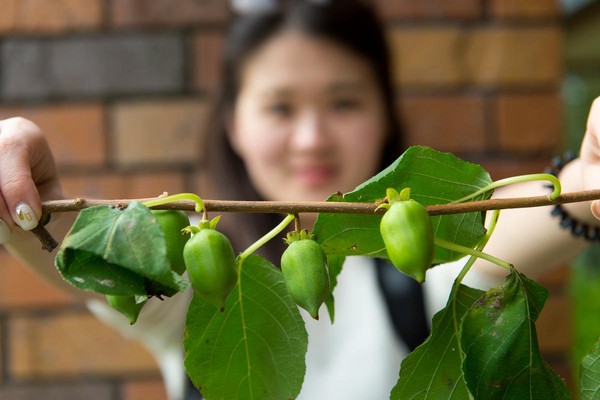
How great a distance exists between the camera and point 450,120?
111 centimetres

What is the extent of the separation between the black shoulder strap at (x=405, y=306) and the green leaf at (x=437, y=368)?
63cm

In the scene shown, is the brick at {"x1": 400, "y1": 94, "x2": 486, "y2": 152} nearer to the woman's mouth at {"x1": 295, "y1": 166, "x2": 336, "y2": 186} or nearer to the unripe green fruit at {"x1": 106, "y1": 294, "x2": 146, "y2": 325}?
the woman's mouth at {"x1": 295, "y1": 166, "x2": 336, "y2": 186}

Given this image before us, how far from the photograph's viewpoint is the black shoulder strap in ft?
3.35

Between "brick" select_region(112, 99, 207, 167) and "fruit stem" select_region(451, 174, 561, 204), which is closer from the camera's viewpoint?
"fruit stem" select_region(451, 174, 561, 204)

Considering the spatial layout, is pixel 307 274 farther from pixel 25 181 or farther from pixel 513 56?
pixel 513 56

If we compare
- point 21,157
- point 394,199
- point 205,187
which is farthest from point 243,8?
point 394,199

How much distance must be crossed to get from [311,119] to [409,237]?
0.74m

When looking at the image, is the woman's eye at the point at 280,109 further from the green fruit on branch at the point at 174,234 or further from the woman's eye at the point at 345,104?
the green fruit on branch at the point at 174,234

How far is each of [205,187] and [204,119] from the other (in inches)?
4.0

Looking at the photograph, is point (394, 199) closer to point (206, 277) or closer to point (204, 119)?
point (206, 277)

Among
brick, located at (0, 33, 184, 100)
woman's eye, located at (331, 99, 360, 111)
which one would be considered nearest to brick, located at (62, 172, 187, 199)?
brick, located at (0, 33, 184, 100)

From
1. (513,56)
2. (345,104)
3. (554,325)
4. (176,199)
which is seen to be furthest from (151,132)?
(176,199)

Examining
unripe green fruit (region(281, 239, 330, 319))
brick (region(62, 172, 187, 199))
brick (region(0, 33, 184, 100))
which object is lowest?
brick (region(62, 172, 187, 199))

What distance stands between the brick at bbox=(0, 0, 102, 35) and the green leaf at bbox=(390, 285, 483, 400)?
0.87 m
